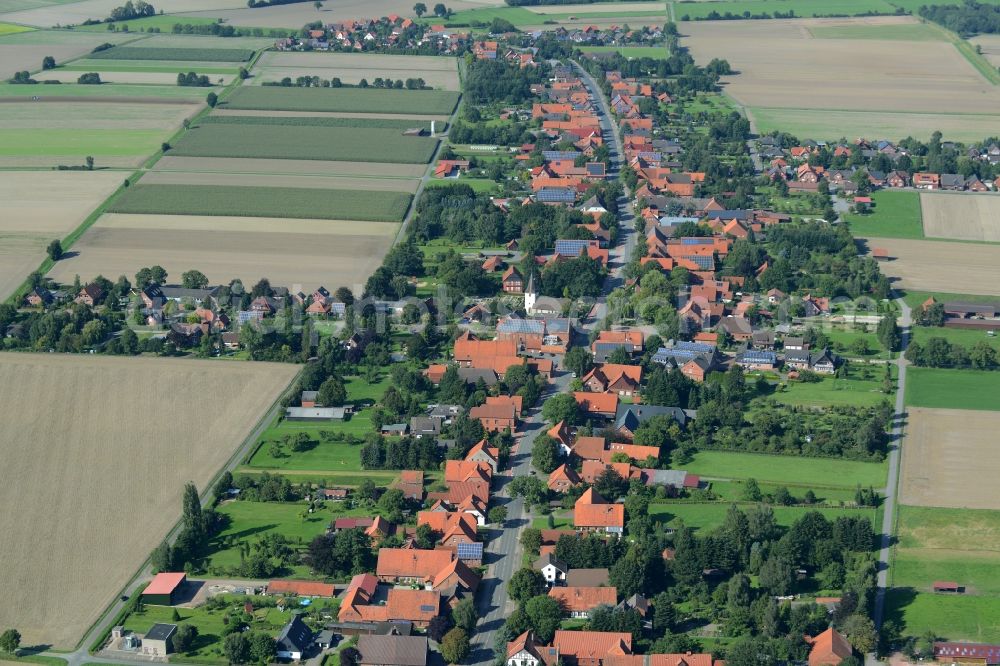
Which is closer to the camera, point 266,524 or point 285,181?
point 266,524

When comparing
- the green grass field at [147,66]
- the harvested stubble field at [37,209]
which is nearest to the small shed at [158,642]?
the harvested stubble field at [37,209]

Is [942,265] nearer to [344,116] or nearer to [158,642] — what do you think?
[344,116]

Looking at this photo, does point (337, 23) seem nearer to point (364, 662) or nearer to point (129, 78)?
point (129, 78)

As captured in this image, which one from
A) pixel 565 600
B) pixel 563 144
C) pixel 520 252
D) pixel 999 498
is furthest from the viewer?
pixel 563 144

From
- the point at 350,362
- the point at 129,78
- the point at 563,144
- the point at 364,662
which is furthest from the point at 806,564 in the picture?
the point at 129,78

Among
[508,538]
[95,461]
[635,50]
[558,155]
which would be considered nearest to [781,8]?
[635,50]

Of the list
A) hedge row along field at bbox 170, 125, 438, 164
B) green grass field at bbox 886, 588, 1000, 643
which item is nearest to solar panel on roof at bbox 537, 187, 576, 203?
hedge row along field at bbox 170, 125, 438, 164

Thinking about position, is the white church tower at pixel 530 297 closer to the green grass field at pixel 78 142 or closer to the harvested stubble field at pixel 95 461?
the harvested stubble field at pixel 95 461
